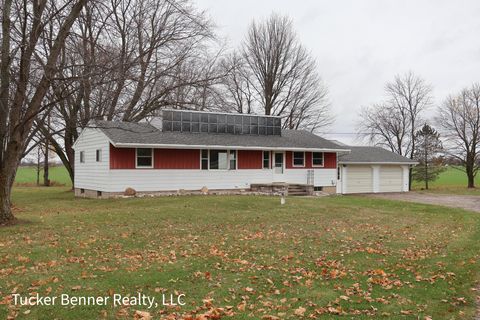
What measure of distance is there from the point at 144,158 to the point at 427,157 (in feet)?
105

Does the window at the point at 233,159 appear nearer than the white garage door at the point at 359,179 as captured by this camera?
Yes

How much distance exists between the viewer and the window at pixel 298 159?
30047mm

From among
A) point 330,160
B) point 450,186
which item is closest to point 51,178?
point 330,160

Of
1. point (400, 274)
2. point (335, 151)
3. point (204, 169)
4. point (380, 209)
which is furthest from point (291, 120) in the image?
point (400, 274)

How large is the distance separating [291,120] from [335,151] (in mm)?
15082

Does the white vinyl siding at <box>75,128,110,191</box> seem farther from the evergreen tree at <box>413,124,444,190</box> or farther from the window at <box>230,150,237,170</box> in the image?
the evergreen tree at <box>413,124,444,190</box>

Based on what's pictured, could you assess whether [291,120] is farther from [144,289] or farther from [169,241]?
[144,289]

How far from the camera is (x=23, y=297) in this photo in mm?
6426

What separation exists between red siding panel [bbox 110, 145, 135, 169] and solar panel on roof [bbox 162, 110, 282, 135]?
153 inches

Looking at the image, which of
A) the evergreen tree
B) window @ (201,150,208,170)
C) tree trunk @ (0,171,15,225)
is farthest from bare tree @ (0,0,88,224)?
the evergreen tree

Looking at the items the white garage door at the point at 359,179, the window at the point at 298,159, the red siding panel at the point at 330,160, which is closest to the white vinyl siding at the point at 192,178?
the window at the point at 298,159

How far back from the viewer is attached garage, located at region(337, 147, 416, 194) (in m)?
33.0

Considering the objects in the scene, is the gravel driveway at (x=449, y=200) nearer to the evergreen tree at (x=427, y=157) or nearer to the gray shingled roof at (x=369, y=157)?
the gray shingled roof at (x=369, y=157)

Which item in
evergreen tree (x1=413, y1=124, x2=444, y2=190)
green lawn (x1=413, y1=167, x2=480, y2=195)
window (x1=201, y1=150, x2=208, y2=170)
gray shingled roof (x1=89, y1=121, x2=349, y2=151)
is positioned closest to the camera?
gray shingled roof (x1=89, y1=121, x2=349, y2=151)
